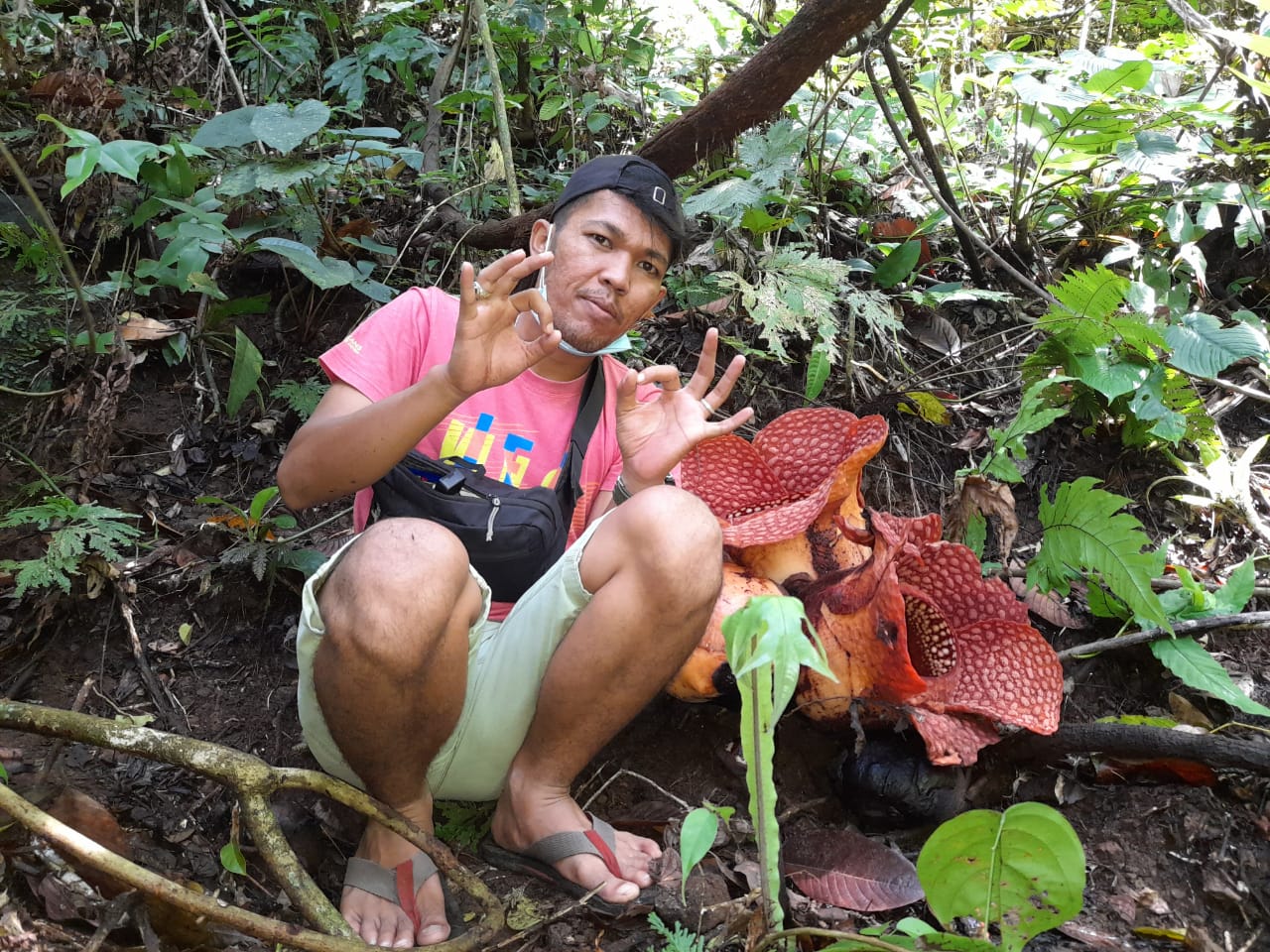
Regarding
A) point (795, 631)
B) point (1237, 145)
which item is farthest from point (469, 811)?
point (1237, 145)

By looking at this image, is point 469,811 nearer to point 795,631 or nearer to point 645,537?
point 645,537

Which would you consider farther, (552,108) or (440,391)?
(552,108)

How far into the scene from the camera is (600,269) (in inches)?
105

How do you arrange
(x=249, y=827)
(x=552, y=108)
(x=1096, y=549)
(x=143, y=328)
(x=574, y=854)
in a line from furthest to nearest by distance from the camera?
(x=552, y=108) < (x=143, y=328) < (x=1096, y=549) < (x=574, y=854) < (x=249, y=827)

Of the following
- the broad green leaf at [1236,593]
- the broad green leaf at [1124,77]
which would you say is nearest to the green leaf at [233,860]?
the broad green leaf at [1236,593]

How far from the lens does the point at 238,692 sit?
3000 millimetres

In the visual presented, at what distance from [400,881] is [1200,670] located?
2.35 metres

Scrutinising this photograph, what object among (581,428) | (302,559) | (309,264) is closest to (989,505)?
(581,428)

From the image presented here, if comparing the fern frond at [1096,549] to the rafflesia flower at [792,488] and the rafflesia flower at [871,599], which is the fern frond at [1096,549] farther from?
the rafflesia flower at [792,488]

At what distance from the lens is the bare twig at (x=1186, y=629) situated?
294 centimetres

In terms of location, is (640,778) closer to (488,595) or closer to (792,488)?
(488,595)

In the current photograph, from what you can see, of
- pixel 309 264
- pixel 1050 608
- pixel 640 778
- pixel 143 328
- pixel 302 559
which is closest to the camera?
pixel 640 778

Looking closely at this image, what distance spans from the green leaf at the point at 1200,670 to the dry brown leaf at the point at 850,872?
1.10 m

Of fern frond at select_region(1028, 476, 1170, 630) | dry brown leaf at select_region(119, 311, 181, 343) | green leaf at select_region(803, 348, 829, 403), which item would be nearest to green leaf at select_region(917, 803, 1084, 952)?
fern frond at select_region(1028, 476, 1170, 630)
